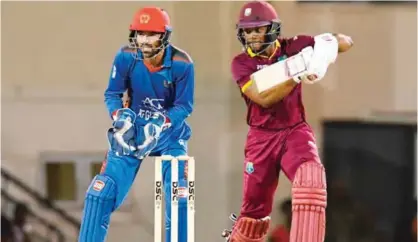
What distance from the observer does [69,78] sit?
268 cm

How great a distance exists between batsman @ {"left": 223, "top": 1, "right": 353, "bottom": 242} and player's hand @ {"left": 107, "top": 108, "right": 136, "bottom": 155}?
0.27m

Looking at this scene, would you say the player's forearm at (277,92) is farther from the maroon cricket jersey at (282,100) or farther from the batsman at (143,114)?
the batsman at (143,114)

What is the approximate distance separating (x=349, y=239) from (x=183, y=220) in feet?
3.23

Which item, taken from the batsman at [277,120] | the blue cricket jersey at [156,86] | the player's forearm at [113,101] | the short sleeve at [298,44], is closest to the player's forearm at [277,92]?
the batsman at [277,120]

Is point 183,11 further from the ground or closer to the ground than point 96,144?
further from the ground

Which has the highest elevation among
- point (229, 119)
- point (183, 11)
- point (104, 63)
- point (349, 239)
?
point (183, 11)

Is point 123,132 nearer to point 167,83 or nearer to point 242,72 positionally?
point 167,83

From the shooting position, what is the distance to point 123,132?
1897mm

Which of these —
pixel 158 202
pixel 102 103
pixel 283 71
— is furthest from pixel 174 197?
pixel 102 103

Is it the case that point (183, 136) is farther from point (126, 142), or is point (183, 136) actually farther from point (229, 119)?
point (229, 119)

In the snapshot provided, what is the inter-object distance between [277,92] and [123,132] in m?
0.37

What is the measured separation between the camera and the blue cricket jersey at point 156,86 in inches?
76.5

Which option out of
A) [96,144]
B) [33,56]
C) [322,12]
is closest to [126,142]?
[96,144]

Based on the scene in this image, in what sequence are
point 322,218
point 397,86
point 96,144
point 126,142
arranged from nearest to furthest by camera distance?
point 322,218 → point 126,142 → point 96,144 → point 397,86
